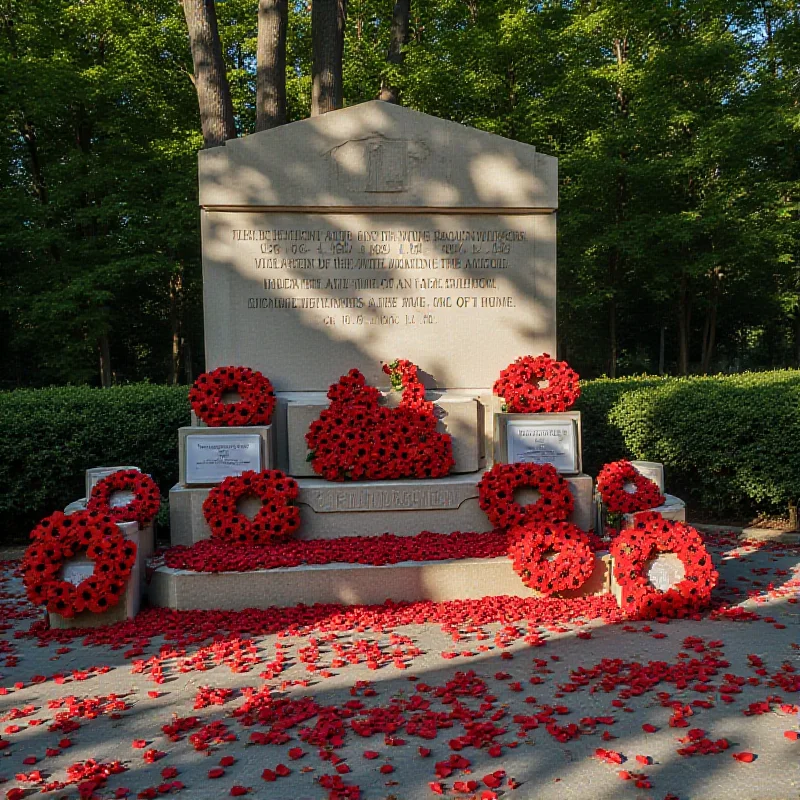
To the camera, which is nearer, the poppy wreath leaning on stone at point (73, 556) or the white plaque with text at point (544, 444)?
the poppy wreath leaning on stone at point (73, 556)

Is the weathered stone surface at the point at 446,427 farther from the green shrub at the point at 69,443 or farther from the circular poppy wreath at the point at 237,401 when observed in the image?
the green shrub at the point at 69,443

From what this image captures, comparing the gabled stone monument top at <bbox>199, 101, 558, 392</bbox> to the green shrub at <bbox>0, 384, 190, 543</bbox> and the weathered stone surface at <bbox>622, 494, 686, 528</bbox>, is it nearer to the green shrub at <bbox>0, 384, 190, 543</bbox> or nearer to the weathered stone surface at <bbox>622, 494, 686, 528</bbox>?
the green shrub at <bbox>0, 384, 190, 543</bbox>

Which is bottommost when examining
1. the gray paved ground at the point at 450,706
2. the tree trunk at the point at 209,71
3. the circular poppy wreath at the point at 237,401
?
the gray paved ground at the point at 450,706

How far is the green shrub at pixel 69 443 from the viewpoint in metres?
7.55

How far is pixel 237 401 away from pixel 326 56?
7.54 metres

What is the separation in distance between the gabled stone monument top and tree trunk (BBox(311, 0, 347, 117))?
5.43m

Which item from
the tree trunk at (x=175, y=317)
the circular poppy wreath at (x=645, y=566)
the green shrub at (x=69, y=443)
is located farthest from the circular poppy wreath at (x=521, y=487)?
the tree trunk at (x=175, y=317)

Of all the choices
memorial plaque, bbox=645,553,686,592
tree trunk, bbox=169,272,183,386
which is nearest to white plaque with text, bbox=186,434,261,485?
memorial plaque, bbox=645,553,686,592

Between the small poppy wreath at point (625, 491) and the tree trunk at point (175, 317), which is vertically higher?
the tree trunk at point (175, 317)

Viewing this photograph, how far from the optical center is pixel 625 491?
5.89 meters

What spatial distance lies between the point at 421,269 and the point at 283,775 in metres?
4.84

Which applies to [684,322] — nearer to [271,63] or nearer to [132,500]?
[271,63]

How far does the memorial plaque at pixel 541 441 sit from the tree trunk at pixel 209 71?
667cm

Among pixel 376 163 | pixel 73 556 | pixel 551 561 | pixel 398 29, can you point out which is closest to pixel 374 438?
pixel 551 561
